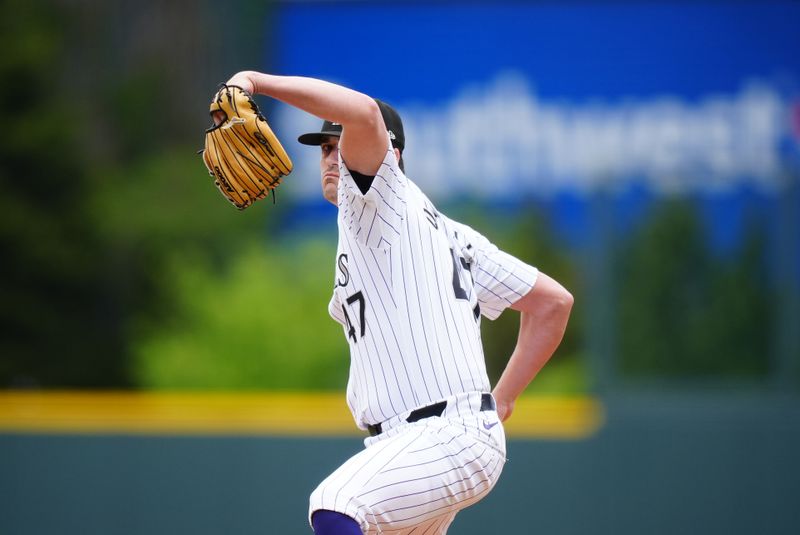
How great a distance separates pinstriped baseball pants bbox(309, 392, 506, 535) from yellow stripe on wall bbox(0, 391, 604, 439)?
9.75 ft

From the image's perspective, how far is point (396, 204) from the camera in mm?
2906

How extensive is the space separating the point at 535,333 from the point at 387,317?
2.26ft

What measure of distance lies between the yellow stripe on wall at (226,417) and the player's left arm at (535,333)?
251cm

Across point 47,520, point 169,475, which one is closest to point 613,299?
point 169,475

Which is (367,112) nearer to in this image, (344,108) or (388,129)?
(344,108)

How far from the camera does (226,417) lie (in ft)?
20.2

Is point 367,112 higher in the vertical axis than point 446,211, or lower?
higher

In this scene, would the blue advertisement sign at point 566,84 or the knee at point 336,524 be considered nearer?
the knee at point 336,524

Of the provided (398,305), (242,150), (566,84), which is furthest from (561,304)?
(566,84)

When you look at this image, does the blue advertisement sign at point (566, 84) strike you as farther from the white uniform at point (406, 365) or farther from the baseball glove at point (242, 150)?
the baseball glove at point (242, 150)

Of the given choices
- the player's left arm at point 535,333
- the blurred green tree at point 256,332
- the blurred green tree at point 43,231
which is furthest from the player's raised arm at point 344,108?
the blurred green tree at point 43,231

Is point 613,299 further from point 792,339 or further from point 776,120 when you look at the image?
point 776,120

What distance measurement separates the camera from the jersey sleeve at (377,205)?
2848 millimetres

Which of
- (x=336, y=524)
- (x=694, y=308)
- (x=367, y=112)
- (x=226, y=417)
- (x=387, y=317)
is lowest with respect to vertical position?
(x=226, y=417)
